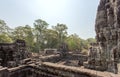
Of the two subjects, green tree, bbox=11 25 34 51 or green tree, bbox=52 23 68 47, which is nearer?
green tree, bbox=11 25 34 51

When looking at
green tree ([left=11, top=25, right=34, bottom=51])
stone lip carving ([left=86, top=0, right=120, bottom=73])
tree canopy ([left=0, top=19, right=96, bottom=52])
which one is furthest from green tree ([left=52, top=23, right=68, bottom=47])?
stone lip carving ([left=86, top=0, right=120, bottom=73])

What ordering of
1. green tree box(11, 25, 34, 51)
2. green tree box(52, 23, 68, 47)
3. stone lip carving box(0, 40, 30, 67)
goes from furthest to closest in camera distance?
1. green tree box(52, 23, 68, 47)
2. green tree box(11, 25, 34, 51)
3. stone lip carving box(0, 40, 30, 67)

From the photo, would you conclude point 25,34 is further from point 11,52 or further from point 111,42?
point 111,42

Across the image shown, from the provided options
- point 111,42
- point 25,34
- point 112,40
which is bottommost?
point 111,42

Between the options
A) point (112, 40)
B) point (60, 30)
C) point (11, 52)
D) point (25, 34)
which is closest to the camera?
point (112, 40)

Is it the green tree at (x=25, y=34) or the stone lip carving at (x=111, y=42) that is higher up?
the green tree at (x=25, y=34)

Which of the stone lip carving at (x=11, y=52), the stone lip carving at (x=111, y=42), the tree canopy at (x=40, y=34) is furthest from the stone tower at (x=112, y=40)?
the tree canopy at (x=40, y=34)

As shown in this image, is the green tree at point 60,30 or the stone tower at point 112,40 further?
the green tree at point 60,30

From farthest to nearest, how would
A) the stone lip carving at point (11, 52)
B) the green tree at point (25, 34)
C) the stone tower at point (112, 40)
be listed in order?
the green tree at point (25, 34), the stone lip carving at point (11, 52), the stone tower at point (112, 40)

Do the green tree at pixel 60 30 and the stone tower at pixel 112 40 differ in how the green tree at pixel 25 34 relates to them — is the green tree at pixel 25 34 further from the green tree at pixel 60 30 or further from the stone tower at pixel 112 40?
the stone tower at pixel 112 40

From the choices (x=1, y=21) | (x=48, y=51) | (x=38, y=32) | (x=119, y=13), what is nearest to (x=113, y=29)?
(x=119, y=13)

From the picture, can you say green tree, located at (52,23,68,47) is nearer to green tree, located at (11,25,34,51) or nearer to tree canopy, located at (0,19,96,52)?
tree canopy, located at (0,19,96,52)

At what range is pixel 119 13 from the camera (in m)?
9.36

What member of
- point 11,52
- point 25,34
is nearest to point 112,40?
point 11,52
